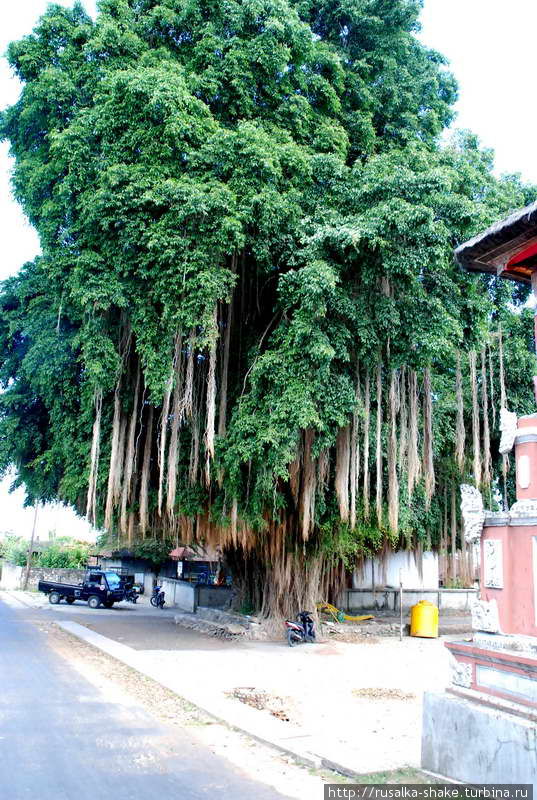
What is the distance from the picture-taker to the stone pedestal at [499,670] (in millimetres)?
4480

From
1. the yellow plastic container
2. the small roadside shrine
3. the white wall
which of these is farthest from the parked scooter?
the small roadside shrine

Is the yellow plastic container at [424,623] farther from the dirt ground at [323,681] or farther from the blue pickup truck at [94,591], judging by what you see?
the blue pickup truck at [94,591]

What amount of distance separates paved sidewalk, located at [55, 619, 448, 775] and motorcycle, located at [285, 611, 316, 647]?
0.27m

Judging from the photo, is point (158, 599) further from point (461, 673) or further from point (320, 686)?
point (461, 673)

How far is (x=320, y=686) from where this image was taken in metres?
9.11

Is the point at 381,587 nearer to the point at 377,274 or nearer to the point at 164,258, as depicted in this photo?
the point at 377,274

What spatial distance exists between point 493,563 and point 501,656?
688 millimetres

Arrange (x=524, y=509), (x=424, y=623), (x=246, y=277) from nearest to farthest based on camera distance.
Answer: (x=524, y=509) → (x=246, y=277) → (x=424, y=623)

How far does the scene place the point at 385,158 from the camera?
11.3m

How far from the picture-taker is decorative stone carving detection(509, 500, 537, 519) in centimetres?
483

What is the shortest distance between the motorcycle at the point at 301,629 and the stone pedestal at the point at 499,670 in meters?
8.49

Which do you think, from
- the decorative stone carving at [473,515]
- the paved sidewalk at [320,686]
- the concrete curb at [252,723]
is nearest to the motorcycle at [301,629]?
the paved sidewalk at [320,686]

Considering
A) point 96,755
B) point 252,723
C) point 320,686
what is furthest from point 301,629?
point 96,755

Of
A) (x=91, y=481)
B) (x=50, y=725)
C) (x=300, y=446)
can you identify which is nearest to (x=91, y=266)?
(x=91, y=481)
